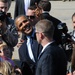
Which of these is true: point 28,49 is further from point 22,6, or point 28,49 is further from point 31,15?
point 22,6

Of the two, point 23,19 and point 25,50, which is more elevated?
point 23,19

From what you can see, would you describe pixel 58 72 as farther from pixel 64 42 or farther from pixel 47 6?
pixel 47 6

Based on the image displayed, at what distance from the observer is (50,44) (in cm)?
457

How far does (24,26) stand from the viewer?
17.6 feet

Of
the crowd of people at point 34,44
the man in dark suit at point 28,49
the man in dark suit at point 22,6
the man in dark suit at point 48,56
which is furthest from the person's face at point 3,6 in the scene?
the man in dark suit at point 48,56

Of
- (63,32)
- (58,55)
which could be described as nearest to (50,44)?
(58,55)

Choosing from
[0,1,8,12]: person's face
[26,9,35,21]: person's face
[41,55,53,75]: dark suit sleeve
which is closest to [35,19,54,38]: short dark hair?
[41,55,53,75]: dark suit sleeve

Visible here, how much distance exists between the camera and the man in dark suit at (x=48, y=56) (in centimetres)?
448

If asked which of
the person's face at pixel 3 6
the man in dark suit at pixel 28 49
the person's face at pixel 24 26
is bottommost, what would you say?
the man in dark suit at pixel 28 49

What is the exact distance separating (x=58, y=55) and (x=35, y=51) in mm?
844

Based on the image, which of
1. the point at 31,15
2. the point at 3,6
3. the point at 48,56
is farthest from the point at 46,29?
the point at 3,6

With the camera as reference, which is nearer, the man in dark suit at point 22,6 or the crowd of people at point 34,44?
the crowd of people at point 34,44

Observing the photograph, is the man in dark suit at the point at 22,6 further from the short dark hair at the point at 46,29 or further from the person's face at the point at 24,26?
the short dark hair at the point at 46,29

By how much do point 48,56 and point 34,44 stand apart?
0.93m
